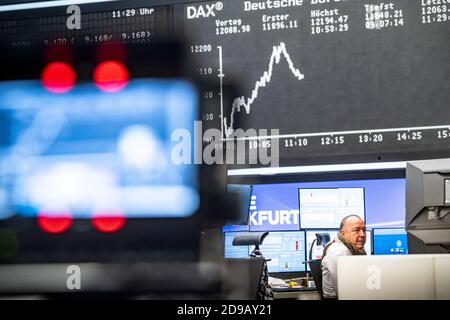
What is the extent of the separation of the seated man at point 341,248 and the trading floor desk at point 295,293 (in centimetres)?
43

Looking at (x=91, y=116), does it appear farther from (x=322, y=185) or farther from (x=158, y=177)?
(x=322, y=185)

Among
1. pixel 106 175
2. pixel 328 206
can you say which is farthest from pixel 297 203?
pixel 106 175

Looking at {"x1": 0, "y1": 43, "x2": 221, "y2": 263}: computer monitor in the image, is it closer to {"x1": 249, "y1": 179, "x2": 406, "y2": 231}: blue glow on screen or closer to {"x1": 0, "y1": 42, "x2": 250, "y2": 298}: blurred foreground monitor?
{"x1": 0, "y1": 42, "x2": 250, "y2": 298}: blurred foreground monitor

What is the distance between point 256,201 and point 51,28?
190cm

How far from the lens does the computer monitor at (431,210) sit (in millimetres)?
2344

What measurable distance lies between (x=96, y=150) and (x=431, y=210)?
1.56 meters

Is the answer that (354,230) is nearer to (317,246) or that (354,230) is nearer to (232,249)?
(317,246)

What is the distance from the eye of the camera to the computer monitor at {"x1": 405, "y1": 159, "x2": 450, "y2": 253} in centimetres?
234

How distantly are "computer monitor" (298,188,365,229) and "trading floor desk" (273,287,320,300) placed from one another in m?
0.47

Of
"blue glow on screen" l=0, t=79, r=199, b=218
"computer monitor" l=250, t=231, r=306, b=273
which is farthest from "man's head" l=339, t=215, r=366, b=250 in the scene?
"blue glow on screen" l=0, t=79, r=199, b=218

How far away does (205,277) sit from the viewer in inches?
48.3

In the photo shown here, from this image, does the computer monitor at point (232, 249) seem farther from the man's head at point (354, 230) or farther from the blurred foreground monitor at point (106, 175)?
the blurred foreground monitor at point (106, 175)

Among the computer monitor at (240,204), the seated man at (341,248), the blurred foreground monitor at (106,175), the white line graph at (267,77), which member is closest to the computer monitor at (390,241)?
the seated man at (341,248)

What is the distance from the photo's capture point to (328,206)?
174 inches
